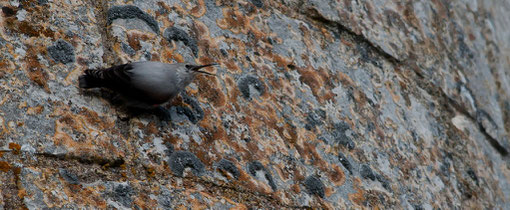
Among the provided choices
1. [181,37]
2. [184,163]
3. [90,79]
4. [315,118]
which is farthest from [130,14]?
[315,118]

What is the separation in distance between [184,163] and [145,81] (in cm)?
38

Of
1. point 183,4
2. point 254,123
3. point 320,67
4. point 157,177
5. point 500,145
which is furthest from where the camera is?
point 500,145

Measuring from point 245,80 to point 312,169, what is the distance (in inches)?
19.1

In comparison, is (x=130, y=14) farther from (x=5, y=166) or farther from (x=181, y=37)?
(x=5, y=166)

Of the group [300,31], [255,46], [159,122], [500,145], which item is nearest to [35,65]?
[159,122]

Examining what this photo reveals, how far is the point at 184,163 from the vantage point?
2.38m

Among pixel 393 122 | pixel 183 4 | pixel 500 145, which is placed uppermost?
pixel 183 4

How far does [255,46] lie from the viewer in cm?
298

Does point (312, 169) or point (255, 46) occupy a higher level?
point (255, 46)

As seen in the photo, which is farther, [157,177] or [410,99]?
[410,99]

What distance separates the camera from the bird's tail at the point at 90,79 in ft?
7.57

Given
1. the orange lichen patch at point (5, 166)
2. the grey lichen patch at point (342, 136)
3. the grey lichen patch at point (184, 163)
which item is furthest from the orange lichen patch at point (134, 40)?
the grey lichen patch at point (342, 136)

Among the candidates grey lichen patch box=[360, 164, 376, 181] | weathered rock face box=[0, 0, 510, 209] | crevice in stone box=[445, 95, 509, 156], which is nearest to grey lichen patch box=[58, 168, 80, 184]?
weathered rock face box=[0, 0, 510, 209]

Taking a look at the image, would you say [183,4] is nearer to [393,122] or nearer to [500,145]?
[393,122]
